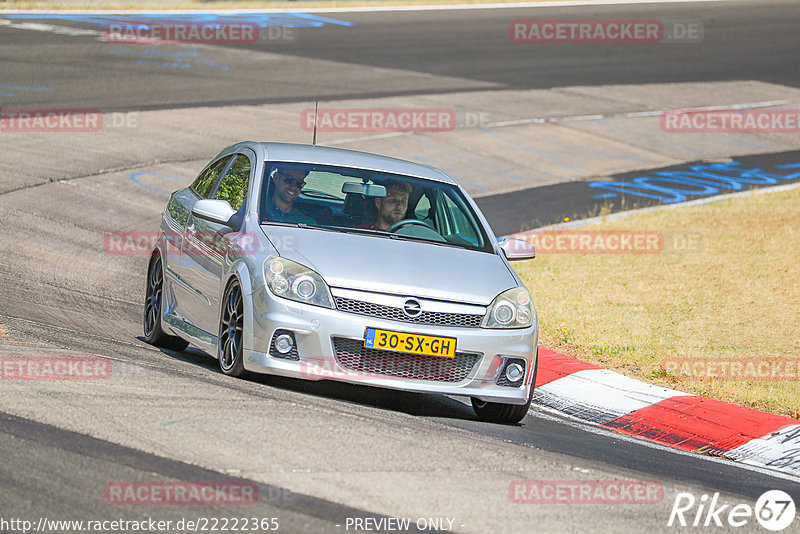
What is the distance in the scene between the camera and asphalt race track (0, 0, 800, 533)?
5.52m

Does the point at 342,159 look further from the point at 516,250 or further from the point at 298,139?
the point at 298,139

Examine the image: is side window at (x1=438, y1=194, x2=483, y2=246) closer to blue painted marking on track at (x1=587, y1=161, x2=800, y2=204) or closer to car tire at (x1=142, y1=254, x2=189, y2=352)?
car tire at (x1=142, y1=254, x2=189, y2=352)

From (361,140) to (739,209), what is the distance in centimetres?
666

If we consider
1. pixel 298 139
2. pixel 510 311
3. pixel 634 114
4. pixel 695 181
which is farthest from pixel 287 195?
pixel 634 114

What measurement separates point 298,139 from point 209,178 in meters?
11.2

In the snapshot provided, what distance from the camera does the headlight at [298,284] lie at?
7312 mm

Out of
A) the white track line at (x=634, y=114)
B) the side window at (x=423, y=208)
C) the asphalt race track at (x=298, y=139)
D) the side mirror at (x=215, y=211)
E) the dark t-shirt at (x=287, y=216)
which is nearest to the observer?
the asphalt race track at (x=298, y=139)

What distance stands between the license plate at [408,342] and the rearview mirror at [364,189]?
159 centimetres

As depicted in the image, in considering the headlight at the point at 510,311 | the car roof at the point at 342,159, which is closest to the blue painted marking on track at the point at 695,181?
the car roof at the point at 342,159

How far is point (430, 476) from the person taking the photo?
5.86 meters

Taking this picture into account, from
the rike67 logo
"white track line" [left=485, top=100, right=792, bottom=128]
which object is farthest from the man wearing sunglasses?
"white track line" [left=485, top=100, right=792, bottom=128]

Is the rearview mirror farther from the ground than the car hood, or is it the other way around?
the rearview mirror

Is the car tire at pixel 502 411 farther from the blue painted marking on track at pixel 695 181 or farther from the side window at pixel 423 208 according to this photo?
the blue painted marking on track at pixel 695 181

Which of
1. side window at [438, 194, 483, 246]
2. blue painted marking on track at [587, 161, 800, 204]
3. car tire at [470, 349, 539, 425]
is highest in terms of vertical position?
side window at [438, 194, 483, 246]
